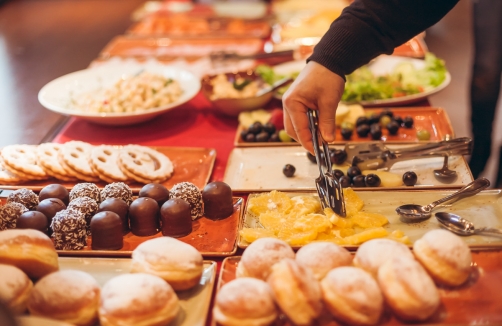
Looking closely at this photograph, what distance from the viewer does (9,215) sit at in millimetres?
1708

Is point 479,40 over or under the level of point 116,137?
over

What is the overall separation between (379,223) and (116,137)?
152 cm

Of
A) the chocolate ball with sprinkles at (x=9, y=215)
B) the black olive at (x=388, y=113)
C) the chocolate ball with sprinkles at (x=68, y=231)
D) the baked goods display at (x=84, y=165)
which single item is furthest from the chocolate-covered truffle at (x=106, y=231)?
the black olive at (x=388, y=113)

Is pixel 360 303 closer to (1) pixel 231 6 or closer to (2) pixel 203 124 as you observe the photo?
(2) pixel 203 124

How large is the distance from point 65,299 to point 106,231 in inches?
18.6

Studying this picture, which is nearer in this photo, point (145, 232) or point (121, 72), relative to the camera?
point (145, 232)

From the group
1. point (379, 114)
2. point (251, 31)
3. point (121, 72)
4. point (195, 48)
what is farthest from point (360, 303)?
point (251, 31)

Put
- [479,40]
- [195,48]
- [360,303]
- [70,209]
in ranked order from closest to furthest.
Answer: [360,303] < [70,209] < [479,40] < [195,48]

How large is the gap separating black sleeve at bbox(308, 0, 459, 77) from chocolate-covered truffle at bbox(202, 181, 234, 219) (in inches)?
24.2

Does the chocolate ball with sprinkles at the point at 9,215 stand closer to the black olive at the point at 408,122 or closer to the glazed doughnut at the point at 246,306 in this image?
the glazed doughnut at the point at 246,306

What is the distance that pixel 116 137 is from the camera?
2.70 meters

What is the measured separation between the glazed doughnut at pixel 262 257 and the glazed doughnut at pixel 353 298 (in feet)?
0.50

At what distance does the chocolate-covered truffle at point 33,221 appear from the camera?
166 cm

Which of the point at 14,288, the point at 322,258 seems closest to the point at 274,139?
the point at 322,258
